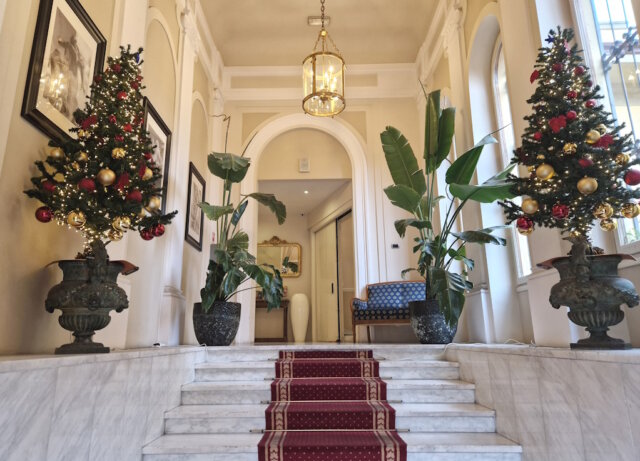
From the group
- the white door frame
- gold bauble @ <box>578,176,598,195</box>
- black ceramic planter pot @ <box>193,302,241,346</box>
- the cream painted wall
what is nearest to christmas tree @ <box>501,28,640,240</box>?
gold bauble @ <box>578,176,598,195</box>

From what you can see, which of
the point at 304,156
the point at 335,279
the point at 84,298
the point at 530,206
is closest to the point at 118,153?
the point at 84,298

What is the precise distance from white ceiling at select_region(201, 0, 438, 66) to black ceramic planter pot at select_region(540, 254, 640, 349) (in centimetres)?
492

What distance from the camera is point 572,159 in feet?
6.47

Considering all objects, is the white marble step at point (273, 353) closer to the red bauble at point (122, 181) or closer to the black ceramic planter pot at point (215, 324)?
the black ceramic planter pot at point (215, 324)

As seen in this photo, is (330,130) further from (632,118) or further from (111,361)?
(111,361)

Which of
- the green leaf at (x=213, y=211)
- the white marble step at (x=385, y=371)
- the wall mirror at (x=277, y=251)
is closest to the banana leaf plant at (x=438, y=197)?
the white marble step at (x=385, y=371)

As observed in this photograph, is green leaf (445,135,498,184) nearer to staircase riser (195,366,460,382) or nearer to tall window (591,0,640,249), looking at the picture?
tall window (591,0,640,249)

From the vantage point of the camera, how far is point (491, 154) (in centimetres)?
445

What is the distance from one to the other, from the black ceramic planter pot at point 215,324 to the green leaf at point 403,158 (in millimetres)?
2074

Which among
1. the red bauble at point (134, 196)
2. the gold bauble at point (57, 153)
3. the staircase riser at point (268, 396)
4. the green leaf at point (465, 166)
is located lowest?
the staircase riser at point (268, 396)

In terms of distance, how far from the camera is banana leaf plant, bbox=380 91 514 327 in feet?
10.6

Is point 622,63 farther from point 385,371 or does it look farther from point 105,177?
point 105,177

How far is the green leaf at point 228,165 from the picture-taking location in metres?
4.29

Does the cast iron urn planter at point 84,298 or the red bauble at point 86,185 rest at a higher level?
the red bauble at point 86,185
